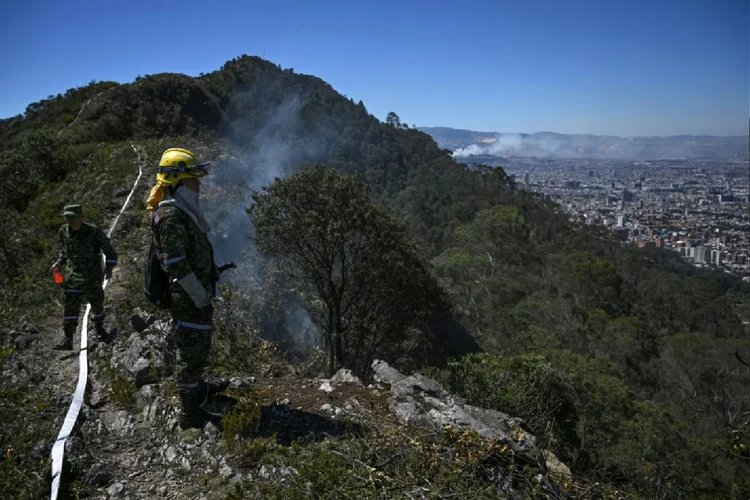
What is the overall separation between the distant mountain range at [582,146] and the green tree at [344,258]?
13782 centimetres

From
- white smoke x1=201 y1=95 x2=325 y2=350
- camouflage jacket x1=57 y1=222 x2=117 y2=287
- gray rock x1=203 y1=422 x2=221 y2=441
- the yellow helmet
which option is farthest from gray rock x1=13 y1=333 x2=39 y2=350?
white smoke x1=201 y1=95 x2=325 y2=350

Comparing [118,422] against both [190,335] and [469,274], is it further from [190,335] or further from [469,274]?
[469,274]

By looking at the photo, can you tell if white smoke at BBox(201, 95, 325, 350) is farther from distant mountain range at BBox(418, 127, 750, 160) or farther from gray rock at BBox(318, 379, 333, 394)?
distant mountain range at BBox(418, 127, 750, 160)

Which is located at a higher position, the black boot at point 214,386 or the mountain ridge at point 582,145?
the mountain ridge at point 582,145

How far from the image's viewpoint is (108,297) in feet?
23.3

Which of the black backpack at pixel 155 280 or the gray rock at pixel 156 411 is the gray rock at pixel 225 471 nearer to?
the gray rock at pixel 156 411

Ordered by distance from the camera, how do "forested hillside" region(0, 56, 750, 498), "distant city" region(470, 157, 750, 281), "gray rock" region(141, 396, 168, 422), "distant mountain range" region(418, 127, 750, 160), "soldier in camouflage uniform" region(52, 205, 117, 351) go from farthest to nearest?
"distant mountain range" region(418, 127, 750, 160) < "distant city" region(470, 157, 750, 281) < "forested hillside" region(0, 56, 750, 498) < "soldier in camouflage uniform" region(52, 205, 117, 351) < "gray rock" region(141, 396, 168, 422)

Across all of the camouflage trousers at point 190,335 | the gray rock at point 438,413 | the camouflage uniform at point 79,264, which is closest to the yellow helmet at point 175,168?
the camouflage trousers at point 190,335

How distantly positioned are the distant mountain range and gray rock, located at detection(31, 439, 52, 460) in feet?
479

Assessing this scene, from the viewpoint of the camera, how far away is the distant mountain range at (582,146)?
520 ft

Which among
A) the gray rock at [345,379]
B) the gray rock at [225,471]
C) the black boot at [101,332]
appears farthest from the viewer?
the black boot at [101,332]

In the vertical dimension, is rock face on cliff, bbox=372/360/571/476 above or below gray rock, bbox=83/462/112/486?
below

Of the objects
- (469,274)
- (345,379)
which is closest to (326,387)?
(345,379)

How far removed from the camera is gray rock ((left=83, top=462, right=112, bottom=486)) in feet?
10.4
